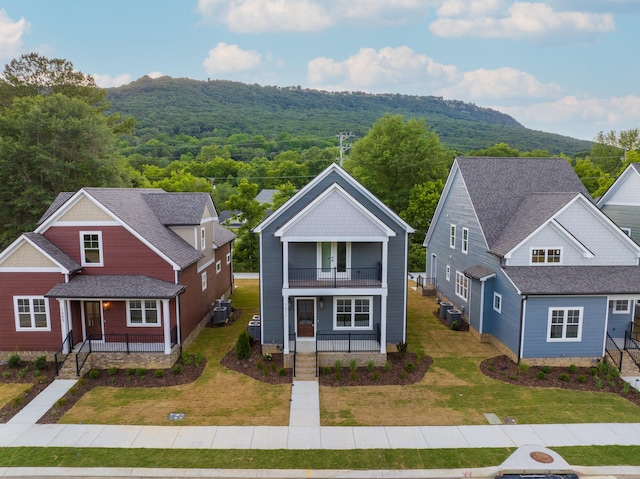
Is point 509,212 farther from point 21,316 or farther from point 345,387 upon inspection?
point 21,316

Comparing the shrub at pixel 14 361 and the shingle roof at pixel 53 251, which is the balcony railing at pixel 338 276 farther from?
the shrub at pixel 14 361

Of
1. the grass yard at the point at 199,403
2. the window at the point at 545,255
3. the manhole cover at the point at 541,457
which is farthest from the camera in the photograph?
the window at the point at 545,255

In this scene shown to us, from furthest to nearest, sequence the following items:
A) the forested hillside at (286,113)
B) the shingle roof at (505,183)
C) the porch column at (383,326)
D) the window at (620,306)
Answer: the forested hillside at (286,113)
the shingle roof at (505,183)
the window at (620,306)
the porch column at (383,326)

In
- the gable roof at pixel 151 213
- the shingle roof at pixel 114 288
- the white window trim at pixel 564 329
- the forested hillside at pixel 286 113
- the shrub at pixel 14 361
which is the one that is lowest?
the shrub at pixel 14 361

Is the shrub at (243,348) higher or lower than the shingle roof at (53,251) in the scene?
lower

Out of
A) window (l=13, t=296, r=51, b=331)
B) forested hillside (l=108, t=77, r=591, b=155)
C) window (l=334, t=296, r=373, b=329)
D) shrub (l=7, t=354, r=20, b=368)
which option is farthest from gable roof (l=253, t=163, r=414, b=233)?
forested hillside (l=108, t=77, r=591, b=155)

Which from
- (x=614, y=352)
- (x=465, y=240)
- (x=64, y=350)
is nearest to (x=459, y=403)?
(x=614, y=352)

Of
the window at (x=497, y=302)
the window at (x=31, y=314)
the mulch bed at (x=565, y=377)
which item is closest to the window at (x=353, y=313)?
the mulch bed at (x=565, y=377)
